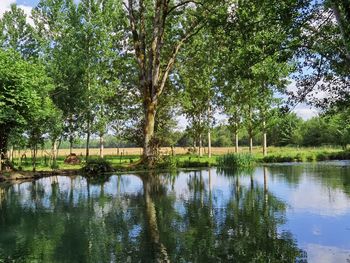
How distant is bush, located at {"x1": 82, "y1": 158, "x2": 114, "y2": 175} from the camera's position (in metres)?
34.2

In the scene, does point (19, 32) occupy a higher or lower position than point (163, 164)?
higher

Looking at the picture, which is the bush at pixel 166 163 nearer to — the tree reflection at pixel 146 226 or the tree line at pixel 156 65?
the tree line at pixel 156 65

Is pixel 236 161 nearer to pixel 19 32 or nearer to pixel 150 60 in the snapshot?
pixel 150 60

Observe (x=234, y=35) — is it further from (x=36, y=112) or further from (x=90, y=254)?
(x=36, y=112)

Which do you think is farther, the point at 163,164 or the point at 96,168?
the point at 163,164

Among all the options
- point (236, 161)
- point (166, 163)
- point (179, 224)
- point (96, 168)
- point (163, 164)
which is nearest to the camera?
point (179, 224)

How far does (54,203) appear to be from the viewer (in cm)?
1936

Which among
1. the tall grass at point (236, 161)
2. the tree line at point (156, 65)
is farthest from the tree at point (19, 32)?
the tall grass at point (236, 161)

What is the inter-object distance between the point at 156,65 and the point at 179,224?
77.1ft

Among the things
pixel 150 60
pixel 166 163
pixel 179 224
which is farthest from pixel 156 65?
pixel 179 224

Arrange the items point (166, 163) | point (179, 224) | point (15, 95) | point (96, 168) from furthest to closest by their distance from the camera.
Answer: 1. point (166, 163)
2. point (96, 168)
3. point (15, 95)
4. point (179, 224)

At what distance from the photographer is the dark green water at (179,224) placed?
10.2m

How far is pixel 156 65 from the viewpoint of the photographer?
3556 cm

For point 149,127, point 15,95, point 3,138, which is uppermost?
point 15,95
